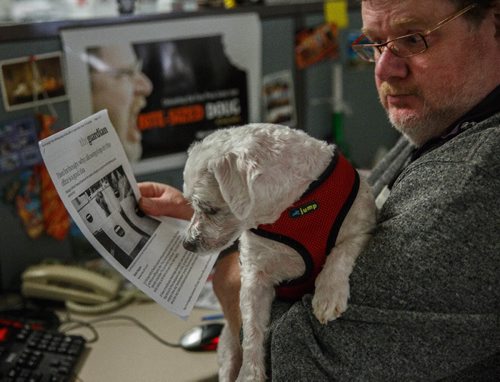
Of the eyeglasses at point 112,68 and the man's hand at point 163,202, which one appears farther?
the eyeglasses at point 112,68

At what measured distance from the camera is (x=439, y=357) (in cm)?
70

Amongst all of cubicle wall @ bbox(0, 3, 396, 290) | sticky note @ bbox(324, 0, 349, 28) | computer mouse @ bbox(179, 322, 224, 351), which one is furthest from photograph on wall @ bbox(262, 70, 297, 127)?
computer mouse @ bbox(179, 322, 224, 351)

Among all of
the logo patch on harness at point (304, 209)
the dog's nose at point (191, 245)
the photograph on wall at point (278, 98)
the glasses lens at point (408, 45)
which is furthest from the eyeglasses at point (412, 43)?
Answer: the photograph on wall at point (278, 98)

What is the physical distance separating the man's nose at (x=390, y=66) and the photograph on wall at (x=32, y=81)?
700mm

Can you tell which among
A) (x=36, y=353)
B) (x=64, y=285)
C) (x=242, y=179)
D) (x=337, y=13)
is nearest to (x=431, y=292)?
(x=242, y=179)

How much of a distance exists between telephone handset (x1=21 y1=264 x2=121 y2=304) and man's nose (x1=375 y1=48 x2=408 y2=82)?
0.75 metres

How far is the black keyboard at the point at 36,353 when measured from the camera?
917 millimetres

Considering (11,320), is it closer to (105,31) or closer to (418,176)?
(105,31)

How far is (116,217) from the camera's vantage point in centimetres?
89

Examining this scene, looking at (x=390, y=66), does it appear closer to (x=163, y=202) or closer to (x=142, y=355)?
(x=163, y=202)

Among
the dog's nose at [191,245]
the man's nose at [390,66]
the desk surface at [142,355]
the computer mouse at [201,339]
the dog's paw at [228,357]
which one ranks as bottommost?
the desk surface at [142,355]

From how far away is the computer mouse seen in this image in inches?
41.0

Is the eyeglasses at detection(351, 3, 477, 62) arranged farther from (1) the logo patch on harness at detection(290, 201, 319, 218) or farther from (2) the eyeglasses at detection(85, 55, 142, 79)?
(2) the eyeglasses at detection(85, 55, 142, 79)

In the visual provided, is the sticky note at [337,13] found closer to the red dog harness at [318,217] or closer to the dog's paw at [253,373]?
the red dog harness at [318,217]
